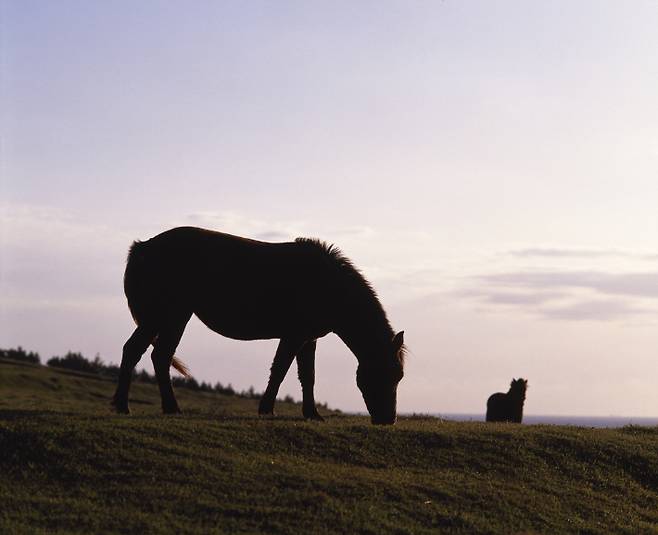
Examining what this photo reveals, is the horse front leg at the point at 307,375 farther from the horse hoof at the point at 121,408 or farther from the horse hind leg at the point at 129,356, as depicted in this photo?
the horse hoof at the point at 121,408

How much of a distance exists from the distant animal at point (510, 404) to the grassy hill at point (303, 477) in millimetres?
5743

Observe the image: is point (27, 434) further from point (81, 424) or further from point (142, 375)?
point (142, 375)

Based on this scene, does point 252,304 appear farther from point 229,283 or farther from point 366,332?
point 366,332

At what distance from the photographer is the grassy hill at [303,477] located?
44.1 feet

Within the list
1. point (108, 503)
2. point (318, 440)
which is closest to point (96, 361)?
point (318, 440)

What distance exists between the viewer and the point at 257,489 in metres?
14.4

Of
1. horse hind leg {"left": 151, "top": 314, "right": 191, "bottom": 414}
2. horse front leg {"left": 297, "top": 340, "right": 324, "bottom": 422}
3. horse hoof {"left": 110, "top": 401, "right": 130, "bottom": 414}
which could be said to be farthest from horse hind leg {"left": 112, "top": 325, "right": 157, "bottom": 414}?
horse front leg {"left": 297, "top": 340, "right": 324, "bottom": 422}

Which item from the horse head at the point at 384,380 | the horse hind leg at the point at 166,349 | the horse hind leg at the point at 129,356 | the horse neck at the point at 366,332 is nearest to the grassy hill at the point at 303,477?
the horse head at the point at 384,380

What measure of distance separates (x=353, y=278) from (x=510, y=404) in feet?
26.7

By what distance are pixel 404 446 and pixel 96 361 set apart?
27895 millimetres

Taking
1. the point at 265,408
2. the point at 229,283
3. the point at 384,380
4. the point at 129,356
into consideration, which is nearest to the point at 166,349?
the point at 129,356

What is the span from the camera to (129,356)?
19031 mm

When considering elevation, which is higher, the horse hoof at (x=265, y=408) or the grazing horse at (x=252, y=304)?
the grazing horse at (x=252, y=304)

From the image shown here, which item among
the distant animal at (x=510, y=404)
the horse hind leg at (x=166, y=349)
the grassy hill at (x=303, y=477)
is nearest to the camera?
the grassy hill at (x=303, y=477)
